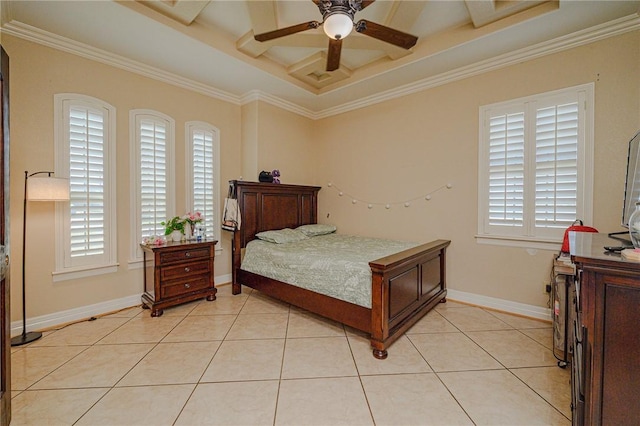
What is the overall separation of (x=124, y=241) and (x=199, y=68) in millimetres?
2226

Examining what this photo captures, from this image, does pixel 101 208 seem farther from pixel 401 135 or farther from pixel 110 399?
pixel 401 135

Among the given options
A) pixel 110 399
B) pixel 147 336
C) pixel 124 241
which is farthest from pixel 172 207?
pixel 110 399

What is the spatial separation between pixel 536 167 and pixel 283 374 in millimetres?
A: 3110

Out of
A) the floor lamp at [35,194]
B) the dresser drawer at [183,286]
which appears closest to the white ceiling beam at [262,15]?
the floor lamp at [35,194]

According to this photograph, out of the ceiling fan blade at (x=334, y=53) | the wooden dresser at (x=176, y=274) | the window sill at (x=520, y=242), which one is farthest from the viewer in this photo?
the wooden dresser at (x=176, y=274)

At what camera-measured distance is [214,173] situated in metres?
4.04

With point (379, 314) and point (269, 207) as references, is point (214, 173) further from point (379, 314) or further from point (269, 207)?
point (379, 314)

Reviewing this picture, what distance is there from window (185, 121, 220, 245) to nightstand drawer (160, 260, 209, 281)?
0.61 metres

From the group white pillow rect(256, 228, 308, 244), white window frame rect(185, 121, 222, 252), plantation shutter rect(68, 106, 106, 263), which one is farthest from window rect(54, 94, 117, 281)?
white pillow rect(256, 228, 308, 244)

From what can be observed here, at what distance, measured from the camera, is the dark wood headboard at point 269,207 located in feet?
12.3

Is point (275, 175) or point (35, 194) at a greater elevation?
point (275, 175)

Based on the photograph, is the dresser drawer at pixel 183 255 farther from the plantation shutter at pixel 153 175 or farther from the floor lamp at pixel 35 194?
the floor lamp at pixel 35 194

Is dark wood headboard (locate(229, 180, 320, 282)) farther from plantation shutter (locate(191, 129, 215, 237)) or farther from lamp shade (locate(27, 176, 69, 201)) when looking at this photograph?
lamp shade (locate(27, 176, 69, 201))

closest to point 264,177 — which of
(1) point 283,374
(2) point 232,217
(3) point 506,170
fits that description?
(2) point 232,217
